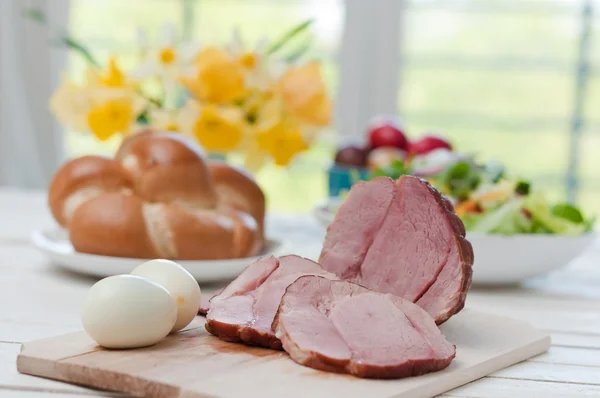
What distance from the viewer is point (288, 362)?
3.72 ft

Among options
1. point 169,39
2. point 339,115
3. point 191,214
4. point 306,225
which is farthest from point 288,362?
point 339,115

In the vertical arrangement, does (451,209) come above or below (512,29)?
below

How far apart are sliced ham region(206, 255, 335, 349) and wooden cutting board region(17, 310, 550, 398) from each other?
18 mm

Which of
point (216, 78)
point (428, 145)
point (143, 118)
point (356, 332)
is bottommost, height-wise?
point (356, 332)

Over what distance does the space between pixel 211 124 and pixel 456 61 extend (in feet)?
11.3

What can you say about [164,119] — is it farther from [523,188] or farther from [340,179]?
[523,188]

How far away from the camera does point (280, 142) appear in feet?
7.18

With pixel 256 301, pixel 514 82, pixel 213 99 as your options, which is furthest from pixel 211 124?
pixel 514 82

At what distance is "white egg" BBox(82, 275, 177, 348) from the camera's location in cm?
113

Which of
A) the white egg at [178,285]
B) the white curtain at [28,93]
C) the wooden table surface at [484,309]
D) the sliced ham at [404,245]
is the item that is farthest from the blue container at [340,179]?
the white curtain at [28,93]

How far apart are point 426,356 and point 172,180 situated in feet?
2.57

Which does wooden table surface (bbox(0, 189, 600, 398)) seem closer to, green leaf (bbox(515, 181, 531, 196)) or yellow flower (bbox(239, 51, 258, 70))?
green leaf (bbox(515, 181, 531, 196))

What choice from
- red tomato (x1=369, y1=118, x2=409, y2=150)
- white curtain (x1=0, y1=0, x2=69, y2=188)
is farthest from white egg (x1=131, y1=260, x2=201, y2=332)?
white curtain (x1=0, y1=0, x2=69, y2=188)

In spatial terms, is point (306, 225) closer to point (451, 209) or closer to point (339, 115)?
point (451, 209)
